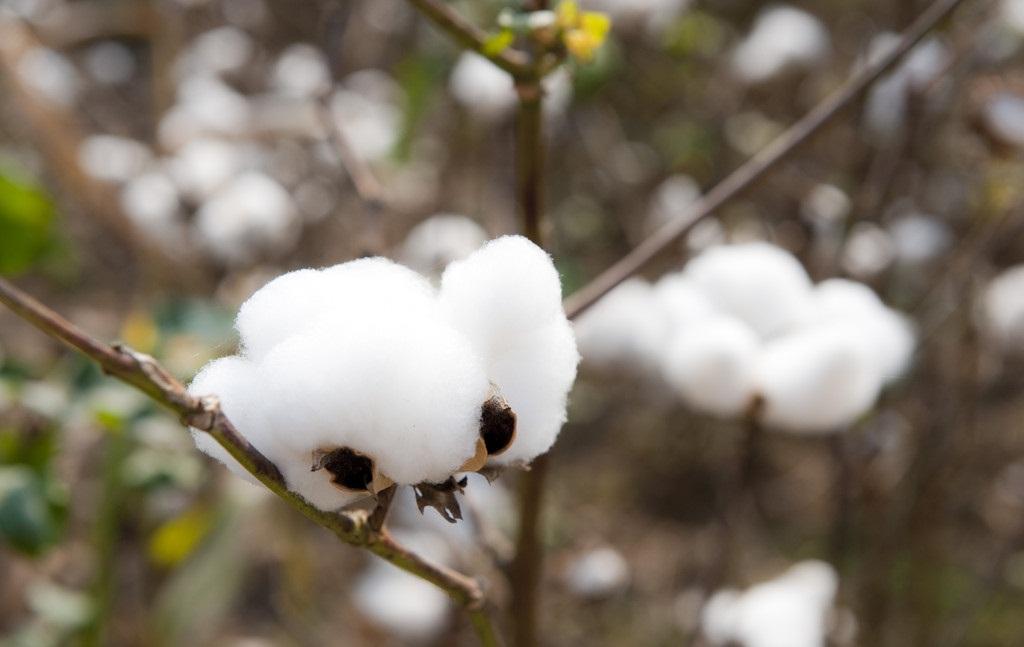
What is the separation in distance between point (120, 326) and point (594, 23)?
88.2 inches

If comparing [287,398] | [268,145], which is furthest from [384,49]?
[287,398]

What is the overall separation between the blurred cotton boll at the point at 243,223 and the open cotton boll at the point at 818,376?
0.96 m

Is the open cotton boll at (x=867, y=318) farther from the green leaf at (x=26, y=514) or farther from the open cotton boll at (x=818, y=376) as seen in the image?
the green leaf at (x=26, y=514)

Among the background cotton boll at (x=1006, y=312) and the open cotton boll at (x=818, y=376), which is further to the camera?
the background cotton boll at (x=1006, y=312)

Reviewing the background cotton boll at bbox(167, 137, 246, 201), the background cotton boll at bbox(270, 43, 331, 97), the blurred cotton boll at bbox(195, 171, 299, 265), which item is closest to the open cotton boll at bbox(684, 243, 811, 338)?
the blurred cotton boll at bbox(195, 171, 299, 265)

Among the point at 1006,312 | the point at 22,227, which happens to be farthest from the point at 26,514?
the point at 1006,312

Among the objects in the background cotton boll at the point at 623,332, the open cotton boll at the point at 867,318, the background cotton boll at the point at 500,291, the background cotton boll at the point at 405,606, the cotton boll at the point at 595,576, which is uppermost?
the background cotton boll at the point at 500,291

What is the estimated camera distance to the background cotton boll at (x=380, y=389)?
43 cm

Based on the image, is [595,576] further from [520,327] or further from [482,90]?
[482,90]

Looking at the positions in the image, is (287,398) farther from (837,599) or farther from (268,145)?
(268,145)

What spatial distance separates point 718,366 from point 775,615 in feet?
1.28

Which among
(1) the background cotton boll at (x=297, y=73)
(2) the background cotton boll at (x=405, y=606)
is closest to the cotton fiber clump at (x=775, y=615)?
(2) the background cotton boll at (x=405, y=606)

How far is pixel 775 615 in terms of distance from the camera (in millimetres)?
1106

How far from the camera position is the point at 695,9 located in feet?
7.54
